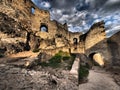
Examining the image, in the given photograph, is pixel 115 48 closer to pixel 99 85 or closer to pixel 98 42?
pixel 98 42

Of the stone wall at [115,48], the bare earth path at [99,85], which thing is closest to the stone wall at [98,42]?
the stone wall at [115,48]

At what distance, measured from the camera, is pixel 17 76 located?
3.47 metres

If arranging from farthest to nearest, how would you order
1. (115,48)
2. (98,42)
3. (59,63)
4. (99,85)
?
(98,42), (115,48), (59,63), (99,85)

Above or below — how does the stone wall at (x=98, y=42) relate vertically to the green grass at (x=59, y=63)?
above

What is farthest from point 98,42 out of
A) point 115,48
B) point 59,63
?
point 59,63

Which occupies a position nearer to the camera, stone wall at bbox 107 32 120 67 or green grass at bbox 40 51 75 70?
green grass at bbox 40 51 75 70

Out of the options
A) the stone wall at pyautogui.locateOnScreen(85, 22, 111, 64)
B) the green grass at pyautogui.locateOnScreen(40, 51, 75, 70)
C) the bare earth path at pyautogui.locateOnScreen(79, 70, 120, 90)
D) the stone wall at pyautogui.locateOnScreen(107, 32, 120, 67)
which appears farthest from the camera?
the stone wall at pyautogui.locateOnScreen(85, 22, 111, 64)

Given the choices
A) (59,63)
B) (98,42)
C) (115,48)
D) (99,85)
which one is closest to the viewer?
(99,85)

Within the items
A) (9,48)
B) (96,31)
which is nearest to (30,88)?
(9,48)

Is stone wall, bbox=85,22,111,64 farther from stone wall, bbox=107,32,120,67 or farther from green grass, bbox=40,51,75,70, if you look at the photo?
green grass, bbox=40,51,75,70

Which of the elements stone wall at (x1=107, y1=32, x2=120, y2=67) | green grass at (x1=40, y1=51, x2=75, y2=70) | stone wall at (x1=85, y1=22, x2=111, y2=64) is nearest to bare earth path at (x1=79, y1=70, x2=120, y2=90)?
green grass at (x1=40, y1=51, x2=75, y2=70)

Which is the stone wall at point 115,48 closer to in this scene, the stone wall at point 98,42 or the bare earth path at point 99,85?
the stone wall at point 98,42

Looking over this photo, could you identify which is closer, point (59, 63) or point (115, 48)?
point (59, 63)

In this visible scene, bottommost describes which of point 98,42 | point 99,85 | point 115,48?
point 99,85
